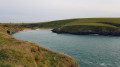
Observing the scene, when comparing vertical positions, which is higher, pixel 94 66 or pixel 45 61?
pixel 45 61

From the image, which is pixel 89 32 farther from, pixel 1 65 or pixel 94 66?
pixel 1 65

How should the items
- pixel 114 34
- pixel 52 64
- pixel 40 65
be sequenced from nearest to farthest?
1. pixel 40 65
2. pixel 52 64
3. pixel 114 34

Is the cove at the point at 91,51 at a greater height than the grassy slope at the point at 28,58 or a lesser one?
lesser

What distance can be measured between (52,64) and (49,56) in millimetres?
3012

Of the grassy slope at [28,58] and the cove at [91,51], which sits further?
the cove at [91,51]

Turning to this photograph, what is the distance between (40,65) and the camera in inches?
826

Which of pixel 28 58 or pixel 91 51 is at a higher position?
pixel 28 58

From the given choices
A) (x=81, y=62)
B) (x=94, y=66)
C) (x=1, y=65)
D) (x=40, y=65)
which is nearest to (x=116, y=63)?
(x=94, y=66)

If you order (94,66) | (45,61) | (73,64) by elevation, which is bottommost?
(94,66)

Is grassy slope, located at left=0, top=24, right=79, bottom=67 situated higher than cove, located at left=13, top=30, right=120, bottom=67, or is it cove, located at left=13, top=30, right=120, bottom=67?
grassy slope, located at left=0, top=24, right=79, bottom=67

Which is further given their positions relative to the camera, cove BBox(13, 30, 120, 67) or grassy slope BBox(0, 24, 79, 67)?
cove BBox(13, 30, 120, 67)

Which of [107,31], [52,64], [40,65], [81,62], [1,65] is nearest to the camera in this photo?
[1,65]

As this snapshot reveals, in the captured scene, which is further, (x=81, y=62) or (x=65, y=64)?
(x=81, y=62)

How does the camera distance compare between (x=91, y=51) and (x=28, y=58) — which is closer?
(x=28, y=58)
